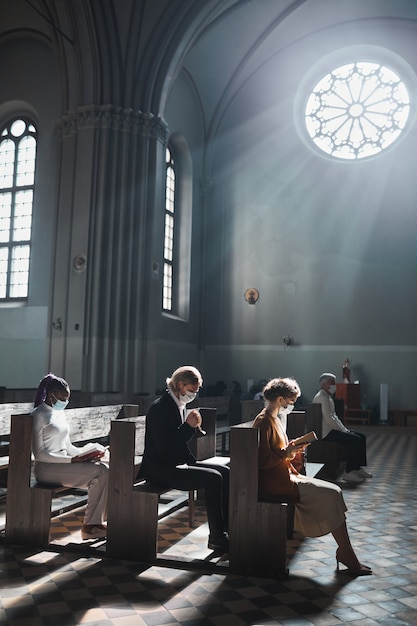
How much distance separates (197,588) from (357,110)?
16914mm

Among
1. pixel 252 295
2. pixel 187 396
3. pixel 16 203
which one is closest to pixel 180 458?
pixel 187 396

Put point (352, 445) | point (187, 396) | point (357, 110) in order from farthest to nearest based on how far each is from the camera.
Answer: point (357, 110) < point (352, 445) < point (187, 396)

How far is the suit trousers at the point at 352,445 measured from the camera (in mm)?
7789

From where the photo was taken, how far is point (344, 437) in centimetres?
799

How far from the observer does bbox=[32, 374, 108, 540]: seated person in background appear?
4.62m

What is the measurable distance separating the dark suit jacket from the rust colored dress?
1.88 ft

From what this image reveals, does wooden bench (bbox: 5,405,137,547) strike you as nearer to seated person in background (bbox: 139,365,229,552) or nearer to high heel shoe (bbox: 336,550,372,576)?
seated person in background (bbox: 139,365,229,552)

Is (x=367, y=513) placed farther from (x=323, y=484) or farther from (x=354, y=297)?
(x=354, y=297)

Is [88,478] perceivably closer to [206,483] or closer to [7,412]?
[206,483]

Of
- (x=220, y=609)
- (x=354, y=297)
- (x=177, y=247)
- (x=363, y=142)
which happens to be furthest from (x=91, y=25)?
(x=220, y=609)

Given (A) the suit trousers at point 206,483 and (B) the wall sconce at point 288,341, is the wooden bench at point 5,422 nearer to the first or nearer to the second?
(A) the suit trousers at point 206,483

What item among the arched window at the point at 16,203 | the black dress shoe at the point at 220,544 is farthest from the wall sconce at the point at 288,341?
the black dress shoe at the point at 220,544

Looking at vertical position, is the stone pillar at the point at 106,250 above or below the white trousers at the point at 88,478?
above

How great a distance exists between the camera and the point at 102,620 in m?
3.22
